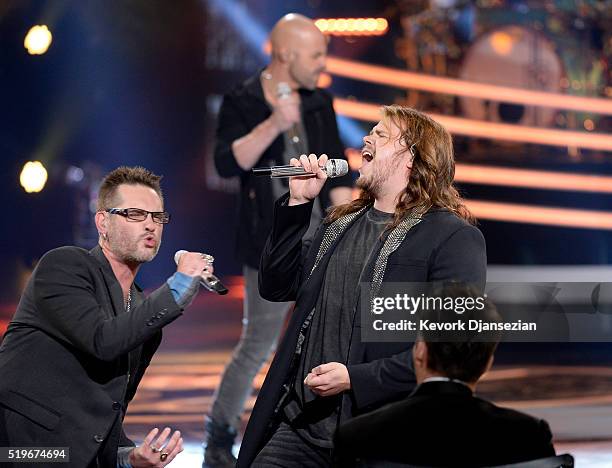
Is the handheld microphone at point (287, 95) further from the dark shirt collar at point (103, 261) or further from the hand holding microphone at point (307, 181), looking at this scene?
the dark shirt collar at point (103, 261)

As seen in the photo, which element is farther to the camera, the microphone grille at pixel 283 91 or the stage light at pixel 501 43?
the stage light at pixel 501 43

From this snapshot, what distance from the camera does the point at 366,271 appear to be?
10.6ft

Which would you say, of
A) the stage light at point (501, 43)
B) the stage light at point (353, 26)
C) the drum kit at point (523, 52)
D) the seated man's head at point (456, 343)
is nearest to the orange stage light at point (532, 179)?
the drum kit at point (523, 52)

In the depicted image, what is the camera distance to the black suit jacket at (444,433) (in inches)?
95.4

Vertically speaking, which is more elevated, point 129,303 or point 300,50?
point 300,50

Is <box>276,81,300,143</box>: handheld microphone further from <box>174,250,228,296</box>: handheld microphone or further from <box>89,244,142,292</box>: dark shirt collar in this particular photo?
<box>174,250,228,296</box>: handheld microphone

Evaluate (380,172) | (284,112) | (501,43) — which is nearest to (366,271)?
(380,172)

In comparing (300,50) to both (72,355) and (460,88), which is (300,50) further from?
(460,88)

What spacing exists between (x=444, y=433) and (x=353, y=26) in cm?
737

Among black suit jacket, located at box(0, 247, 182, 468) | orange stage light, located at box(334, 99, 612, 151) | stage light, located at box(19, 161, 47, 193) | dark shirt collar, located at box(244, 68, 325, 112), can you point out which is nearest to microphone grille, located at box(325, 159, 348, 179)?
black suit jacket, located at box(0, 247, 182, 468)

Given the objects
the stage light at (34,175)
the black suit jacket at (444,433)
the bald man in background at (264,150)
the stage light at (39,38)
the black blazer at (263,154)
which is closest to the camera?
the black suit jacket at (444,433)

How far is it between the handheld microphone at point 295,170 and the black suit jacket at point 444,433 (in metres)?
0.97

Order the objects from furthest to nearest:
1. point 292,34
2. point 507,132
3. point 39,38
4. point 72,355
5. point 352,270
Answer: point 507,132 < point 39,38 < point 292,34 < point 352,270 < point 72,355

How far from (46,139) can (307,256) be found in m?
5.15
